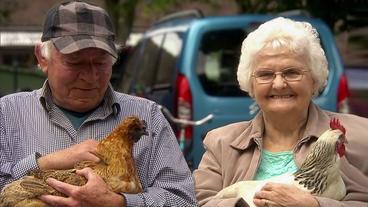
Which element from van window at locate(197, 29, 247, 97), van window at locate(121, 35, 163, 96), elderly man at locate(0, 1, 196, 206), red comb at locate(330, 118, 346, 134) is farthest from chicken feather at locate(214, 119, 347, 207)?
van window at locate(121, 35, 163, 96)

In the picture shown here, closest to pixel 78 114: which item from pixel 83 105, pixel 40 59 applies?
pixel 83 105

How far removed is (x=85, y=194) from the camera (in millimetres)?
3688

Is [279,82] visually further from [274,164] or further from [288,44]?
[274,164]

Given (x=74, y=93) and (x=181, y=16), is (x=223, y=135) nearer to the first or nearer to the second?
(x=74, y=93)

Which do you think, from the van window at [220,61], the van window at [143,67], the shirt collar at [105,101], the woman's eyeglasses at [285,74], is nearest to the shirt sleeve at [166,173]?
the shirt collar at [105,101]

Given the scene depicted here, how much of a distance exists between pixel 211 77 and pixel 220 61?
0.22m

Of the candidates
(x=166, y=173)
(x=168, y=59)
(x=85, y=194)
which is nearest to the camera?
(x=85, y=194)

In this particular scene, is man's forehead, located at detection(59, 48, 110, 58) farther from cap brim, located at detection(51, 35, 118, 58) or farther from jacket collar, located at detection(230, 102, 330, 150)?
jacket collar, located at detection(230, 102, 330, 150)

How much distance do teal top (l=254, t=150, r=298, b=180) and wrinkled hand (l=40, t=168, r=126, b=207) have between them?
2.82ft

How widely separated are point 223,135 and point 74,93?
0.81 metres

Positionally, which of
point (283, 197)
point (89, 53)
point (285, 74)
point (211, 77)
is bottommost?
point (211, 77)

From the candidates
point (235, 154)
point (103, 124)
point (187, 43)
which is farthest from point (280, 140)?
point (187, 43)

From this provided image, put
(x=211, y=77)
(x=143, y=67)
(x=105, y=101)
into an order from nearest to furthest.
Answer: (x=105, y=101)
(x=211, y=77)
(x=143, y=67)

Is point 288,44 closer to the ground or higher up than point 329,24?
higher up
